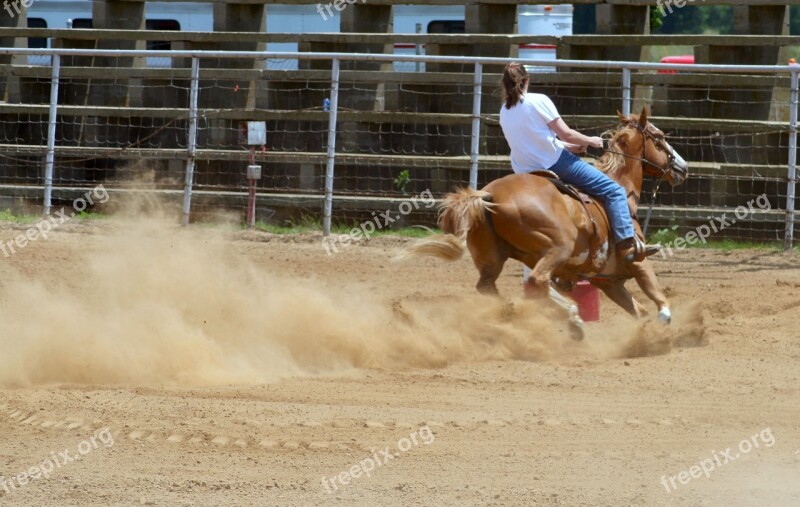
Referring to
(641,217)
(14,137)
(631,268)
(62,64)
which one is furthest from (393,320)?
(62,64)

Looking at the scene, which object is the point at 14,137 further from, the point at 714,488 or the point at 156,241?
the point at 714,488

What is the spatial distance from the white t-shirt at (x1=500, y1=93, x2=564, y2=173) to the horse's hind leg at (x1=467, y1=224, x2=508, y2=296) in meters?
0.76

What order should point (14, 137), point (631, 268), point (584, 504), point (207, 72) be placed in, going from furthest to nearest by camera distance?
point (14, 137) → point (207, 72) → point (631, 268) → point (584, 504)

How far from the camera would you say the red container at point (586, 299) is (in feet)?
32.5

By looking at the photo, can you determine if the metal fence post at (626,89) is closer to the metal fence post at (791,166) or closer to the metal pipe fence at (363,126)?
the metal pipe fence at (363,126)

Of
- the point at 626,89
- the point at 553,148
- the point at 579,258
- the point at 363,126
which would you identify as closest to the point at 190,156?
the point at 363,126

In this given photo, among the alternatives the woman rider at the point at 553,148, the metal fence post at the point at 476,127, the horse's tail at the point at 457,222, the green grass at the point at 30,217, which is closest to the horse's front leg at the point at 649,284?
the woman rider at the point at 553,148

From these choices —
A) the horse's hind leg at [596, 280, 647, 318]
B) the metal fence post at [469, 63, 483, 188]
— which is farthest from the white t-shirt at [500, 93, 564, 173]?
the metal fence post at [469, 63, 483, 188]

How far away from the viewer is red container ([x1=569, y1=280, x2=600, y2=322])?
9.89 m

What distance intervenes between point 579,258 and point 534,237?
0.63m

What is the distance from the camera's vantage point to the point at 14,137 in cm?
1716

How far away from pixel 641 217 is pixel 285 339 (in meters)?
7.21

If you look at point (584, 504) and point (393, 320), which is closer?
point (584, 504)

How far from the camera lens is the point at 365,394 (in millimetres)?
7004
